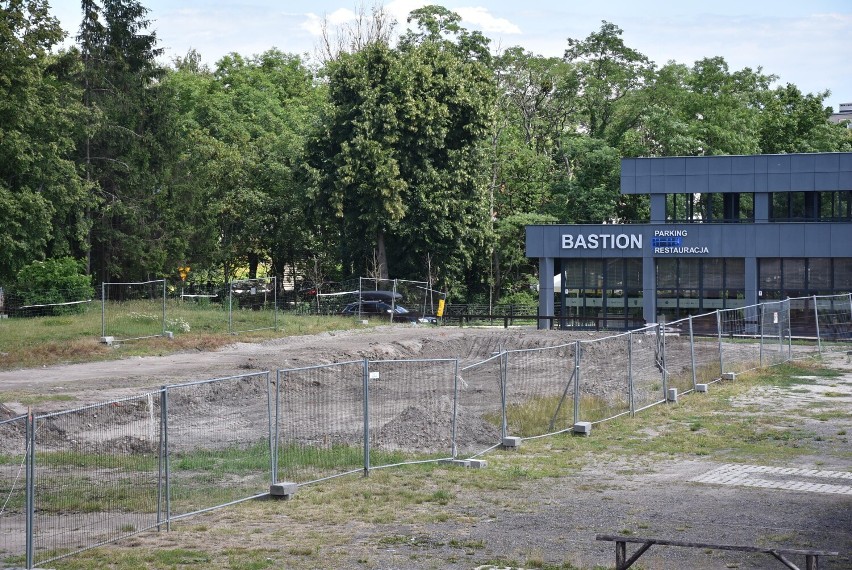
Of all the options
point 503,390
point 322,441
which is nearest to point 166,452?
point 322,441

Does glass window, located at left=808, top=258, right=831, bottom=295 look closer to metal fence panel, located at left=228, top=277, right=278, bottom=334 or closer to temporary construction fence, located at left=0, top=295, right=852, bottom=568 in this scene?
temporary construction fence, located at left=0, top=295, right=852, bottom=568

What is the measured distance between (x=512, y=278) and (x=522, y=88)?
48.6ft

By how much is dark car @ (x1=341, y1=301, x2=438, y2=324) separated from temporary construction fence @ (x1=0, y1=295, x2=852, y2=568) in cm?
2495

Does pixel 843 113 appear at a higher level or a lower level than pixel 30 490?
higher

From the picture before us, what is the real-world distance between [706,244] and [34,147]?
31350mm

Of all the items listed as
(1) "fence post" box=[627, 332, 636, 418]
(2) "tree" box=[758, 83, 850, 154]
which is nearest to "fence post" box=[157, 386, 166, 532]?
(1) "fence post" box=[627, 332, 636, 418]

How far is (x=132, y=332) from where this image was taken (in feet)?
131

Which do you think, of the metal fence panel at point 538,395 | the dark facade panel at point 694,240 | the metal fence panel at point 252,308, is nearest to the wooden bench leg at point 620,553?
the metal fence panel at point 538,395

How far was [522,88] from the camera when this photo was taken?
7875 cm

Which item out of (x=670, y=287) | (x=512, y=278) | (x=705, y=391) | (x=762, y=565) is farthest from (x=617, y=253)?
(x=762, y=565)

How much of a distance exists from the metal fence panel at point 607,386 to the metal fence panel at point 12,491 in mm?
11405

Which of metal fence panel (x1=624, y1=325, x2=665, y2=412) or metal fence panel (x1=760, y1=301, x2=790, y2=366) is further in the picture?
metal fence panel (x1=760, y1=301, x2=790, y2=366)

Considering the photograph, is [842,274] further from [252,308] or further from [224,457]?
[224,457]

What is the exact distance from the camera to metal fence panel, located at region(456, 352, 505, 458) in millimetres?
19922
